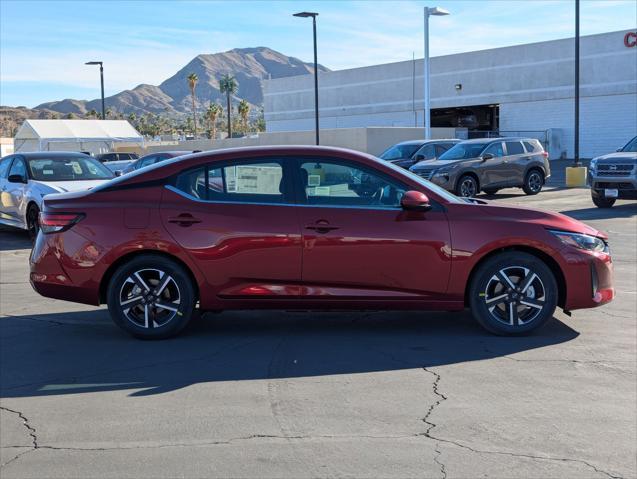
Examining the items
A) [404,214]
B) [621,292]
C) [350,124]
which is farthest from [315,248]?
[350,124]

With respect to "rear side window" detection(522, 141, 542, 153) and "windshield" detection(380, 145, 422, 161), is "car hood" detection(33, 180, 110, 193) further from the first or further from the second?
"rear side window" detection(522, 141, 542, 153)

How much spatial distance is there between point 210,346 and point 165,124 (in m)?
155

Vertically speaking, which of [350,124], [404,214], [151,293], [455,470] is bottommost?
[455,470]

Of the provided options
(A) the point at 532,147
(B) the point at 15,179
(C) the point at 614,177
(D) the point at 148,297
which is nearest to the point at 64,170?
(B) the point at 15,179

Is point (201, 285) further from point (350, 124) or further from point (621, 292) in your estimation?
point (350, 124)

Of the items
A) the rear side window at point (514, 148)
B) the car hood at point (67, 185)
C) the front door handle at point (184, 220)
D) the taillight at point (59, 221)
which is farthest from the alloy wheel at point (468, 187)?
the taillight at point (59, 221)

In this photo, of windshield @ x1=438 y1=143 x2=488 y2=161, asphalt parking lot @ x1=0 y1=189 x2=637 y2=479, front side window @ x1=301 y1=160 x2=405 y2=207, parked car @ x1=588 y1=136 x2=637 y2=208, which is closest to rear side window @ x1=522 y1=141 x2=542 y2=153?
windshield @ x1=438 y1=143 x2=488 y2=161

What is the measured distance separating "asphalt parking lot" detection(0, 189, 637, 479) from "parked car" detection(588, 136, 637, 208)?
36.3ft

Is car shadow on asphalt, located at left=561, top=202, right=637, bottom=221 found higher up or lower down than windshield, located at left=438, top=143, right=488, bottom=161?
lower down

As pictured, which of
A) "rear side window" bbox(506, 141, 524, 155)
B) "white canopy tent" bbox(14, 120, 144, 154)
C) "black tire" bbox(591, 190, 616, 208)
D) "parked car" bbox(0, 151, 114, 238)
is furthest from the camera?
"white canopy tent" bbox(14, 120, 144, 154)

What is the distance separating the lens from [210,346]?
22.2 ft

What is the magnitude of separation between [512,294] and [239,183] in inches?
102

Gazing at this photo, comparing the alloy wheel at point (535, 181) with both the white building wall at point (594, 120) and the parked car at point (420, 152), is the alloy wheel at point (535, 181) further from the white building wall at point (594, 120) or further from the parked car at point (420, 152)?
the white building wall at point (594, 120)

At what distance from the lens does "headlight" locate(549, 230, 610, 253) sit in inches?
268
